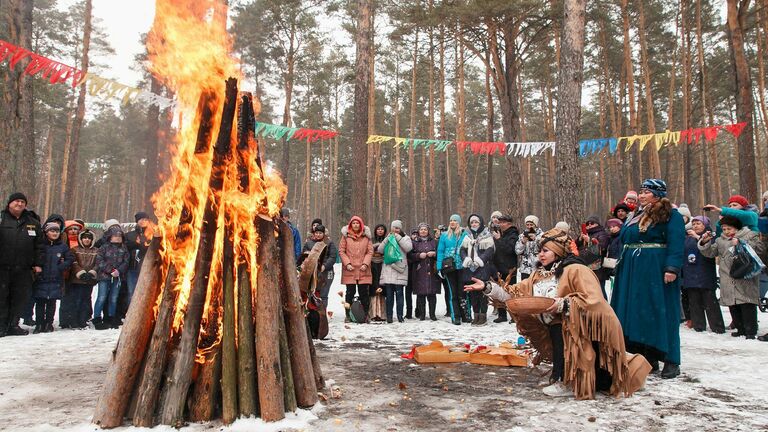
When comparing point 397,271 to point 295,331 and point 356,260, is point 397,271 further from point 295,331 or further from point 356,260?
point 295,331

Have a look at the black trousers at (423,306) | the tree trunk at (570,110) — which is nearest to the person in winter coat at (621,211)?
the tree trunk at (570,110)

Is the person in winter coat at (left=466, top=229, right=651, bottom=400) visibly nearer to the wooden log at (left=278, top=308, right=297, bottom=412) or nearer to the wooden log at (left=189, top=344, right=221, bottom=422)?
the wooden log at (left=278, top=308, right=297, bottom=412)

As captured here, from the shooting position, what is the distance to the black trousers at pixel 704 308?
7245mm

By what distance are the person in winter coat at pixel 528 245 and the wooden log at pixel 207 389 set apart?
6.39 m

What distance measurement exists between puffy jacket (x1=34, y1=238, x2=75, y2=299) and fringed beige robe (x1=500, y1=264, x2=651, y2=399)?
7674 millimetres

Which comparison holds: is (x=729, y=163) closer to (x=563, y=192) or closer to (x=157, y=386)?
(x=563, y=192)

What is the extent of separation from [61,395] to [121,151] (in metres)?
41.2

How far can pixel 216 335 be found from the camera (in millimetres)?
3641


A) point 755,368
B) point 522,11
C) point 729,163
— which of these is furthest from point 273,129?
point 729,163

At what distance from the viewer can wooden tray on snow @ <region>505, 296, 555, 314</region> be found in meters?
4.08

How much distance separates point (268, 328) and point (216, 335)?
47 centimetres

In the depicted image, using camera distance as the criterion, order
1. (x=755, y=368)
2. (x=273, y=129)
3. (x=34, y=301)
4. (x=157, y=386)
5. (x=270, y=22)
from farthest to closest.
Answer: (x=270, y=22), (x=273, y=129), (x=34, y=301), (x=755, y=368), (x=157, y=386)

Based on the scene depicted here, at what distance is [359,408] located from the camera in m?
3.66

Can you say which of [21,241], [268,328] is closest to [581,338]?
[268,328]
